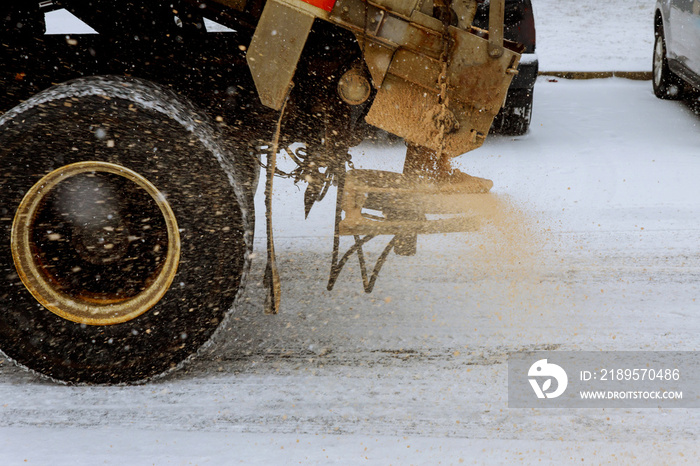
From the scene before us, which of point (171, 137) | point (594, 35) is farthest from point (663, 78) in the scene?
point (171, 137)

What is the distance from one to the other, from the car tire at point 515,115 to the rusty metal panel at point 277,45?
4133mm

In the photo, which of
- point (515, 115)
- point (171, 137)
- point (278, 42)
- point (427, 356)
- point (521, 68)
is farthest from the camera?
point (515, 115)

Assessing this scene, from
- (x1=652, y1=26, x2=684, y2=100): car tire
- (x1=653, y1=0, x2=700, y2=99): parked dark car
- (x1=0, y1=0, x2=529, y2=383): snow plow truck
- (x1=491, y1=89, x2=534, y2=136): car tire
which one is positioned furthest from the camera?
(x1=652, y1=26, x2=684, y2=100): car tire

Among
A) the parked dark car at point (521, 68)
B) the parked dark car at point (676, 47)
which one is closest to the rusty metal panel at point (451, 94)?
the parked dark car at point (521, 68)

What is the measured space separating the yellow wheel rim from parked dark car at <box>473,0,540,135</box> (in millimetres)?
3554

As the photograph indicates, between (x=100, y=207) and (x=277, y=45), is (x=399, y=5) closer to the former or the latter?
(x=277, y=45)

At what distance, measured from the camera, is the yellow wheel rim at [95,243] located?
2.34m

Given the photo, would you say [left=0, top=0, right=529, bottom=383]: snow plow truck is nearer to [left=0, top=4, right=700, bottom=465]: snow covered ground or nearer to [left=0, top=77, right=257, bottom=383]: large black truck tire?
[left=0, top=77, right=257, bottom=383]: large black truck tire

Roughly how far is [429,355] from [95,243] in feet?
4.97

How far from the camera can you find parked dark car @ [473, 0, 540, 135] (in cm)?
564

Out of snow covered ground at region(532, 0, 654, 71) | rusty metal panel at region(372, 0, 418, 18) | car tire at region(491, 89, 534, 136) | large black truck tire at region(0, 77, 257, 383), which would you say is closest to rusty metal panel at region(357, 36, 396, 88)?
rusty metal panel at region(372, 0, 418, 18)

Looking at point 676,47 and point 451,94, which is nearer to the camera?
point 451,94

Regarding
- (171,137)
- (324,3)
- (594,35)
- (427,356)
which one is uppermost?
(324,3)

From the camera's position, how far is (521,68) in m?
5.81
